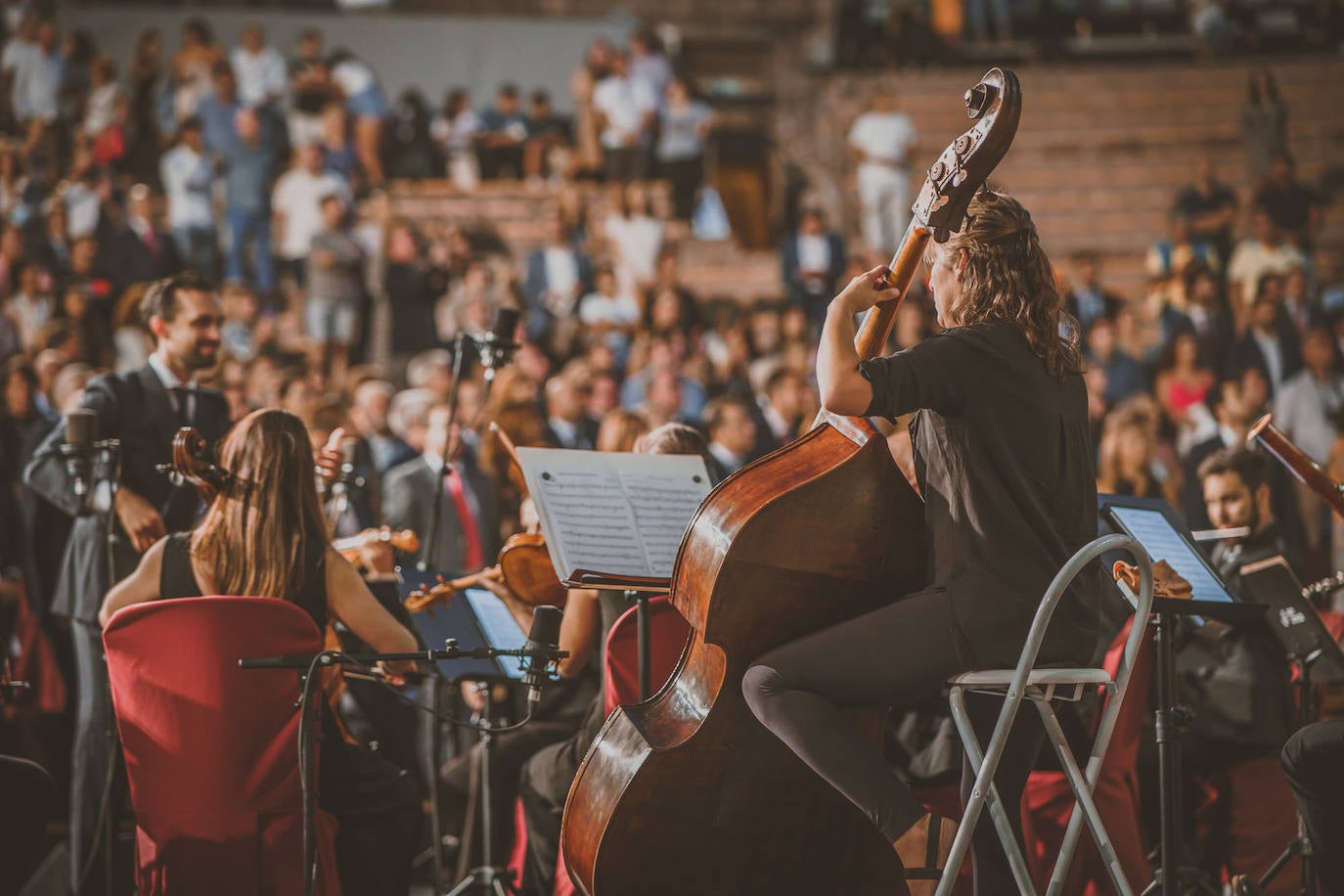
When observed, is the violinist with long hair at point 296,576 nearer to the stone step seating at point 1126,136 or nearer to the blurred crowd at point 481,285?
the blurred crowd at point 481,285

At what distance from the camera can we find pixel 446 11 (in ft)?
59.9

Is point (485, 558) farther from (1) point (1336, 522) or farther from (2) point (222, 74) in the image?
(2) point (222, 74)

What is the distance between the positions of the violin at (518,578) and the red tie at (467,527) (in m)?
2.83

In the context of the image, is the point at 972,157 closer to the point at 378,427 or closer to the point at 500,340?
the point at 500,340

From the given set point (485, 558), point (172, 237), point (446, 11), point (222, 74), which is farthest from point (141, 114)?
point (485, 558)

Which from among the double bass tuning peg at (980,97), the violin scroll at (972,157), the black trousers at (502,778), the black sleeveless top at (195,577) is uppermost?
the double bass tuning peg at (980,97)

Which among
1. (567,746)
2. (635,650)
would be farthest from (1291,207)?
(635,650)

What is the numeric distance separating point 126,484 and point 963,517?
10.8 ft

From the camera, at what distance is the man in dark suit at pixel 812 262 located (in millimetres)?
12016

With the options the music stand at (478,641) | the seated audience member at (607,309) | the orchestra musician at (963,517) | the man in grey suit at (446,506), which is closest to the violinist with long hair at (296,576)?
the music stand at (478,641)

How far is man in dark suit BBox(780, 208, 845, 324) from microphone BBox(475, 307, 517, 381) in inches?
266

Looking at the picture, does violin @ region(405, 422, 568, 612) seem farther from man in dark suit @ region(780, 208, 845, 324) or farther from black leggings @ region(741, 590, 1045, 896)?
man in dark suit @ region(780, 208, 845, 324)

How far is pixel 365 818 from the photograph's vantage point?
13.2 ft

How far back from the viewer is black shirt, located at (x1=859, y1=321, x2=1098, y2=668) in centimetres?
298
